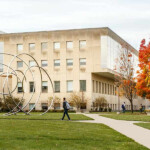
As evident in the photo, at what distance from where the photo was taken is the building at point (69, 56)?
240ft

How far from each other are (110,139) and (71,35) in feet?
197

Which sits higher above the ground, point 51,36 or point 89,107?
point 51,36

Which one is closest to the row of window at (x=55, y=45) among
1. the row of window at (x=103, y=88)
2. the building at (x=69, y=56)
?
the building at (x=69, y=56)

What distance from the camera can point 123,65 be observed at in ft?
200

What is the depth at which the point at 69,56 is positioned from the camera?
75.0 meters

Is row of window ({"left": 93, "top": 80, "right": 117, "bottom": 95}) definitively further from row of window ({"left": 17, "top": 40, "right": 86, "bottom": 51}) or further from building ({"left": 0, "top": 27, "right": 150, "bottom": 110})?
row of window ({"left": 17, "top": 40, "right": 86, "bottom": 51})

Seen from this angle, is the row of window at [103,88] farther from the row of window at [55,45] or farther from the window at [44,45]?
the window at [44,45]

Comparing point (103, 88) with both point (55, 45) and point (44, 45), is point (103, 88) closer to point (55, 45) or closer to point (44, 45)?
point (55, 45)

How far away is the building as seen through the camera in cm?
7306

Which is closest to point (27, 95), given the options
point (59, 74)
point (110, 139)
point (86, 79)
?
point (59, 74)

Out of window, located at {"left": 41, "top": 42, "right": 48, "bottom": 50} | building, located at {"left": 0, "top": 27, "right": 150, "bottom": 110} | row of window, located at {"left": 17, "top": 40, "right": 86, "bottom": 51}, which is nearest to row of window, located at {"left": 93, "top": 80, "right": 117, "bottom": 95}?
building, located at {"left": 0, "top": 27, "right": 150, "bottom": 110}

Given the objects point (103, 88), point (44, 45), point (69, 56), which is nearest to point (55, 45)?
point (44, 45)

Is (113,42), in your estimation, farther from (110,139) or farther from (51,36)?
(110,139)

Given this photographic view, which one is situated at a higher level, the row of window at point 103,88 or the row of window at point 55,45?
the row of window at point 55,45
